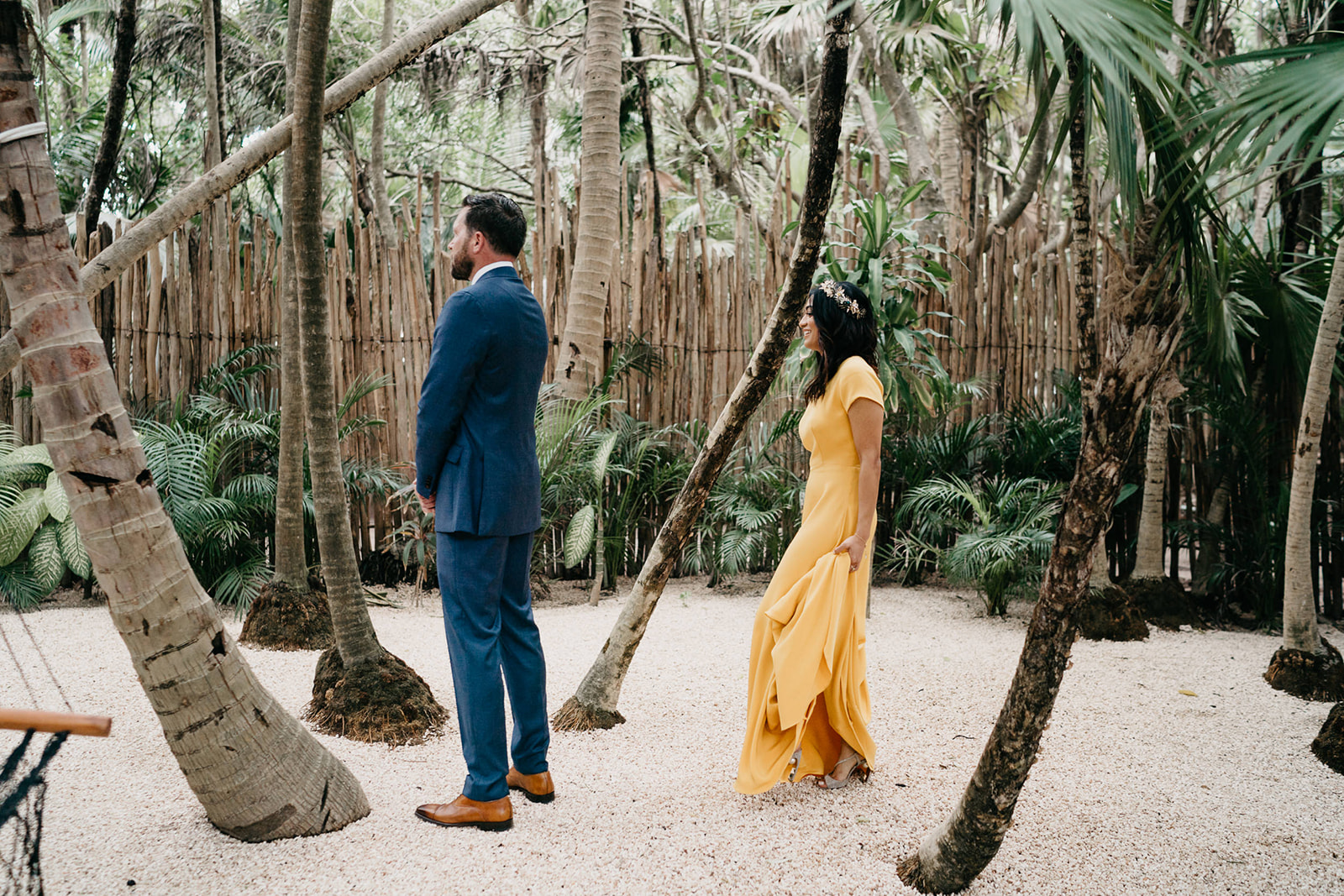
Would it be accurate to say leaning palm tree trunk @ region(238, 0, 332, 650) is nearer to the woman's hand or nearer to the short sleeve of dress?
the short sleeve of dress

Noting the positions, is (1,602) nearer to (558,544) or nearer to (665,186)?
Result: (558,544)

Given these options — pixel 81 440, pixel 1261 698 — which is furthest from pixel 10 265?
pixel 1261 698

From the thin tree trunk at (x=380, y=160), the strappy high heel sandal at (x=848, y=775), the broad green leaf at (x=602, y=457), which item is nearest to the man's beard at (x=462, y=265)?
the strappy high heel sandal at (x=848, y=775)

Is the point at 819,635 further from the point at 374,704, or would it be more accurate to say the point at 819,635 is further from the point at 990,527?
the point at 990,527

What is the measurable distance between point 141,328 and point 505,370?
13.1 ft

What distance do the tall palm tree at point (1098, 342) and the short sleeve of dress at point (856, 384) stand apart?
806mm

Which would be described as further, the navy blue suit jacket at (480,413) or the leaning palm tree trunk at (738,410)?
the leaning palm tree trunk at (738,410)

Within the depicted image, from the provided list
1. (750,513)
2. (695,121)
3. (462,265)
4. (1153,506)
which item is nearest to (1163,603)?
(1153,506)

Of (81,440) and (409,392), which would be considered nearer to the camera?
(81,440)

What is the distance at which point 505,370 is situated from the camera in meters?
2.46

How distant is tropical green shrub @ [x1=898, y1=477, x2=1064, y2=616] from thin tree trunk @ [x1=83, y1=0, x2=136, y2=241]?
5262mm

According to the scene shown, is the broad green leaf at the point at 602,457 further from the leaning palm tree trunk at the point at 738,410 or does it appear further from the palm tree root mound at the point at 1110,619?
the palm tree root mound at the point at 1110,619

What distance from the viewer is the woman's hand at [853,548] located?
275cm

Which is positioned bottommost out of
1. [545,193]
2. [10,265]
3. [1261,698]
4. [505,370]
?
[1261,698]
